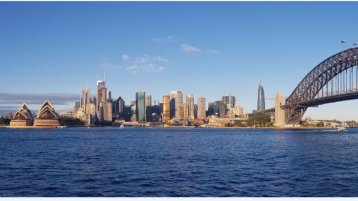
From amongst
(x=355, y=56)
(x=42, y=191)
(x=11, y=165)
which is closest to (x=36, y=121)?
(x=355, y=56)

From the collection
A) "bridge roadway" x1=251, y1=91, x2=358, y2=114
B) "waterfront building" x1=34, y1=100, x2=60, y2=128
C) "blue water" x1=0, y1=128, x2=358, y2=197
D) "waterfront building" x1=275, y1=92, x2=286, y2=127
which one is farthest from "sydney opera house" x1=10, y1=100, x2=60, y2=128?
"blue water" x1=0, y1=128, x2=358, y2=197

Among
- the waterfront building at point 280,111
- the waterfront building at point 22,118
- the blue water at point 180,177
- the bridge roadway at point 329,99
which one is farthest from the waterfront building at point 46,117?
the blue water at point 180,177

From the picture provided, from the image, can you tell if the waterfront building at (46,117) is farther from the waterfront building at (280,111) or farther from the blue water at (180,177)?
the blue water at (180,177)

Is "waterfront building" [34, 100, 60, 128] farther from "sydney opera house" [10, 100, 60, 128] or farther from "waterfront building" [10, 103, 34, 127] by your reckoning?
"waterfront building" [10, 103, 34, 127]

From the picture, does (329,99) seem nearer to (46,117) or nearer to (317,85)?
(317,85)

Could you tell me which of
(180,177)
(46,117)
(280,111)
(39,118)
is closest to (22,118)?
(39,118)

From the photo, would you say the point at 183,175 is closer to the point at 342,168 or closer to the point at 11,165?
the point at 342,168
